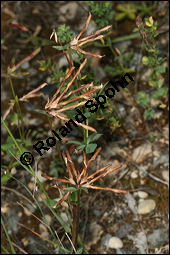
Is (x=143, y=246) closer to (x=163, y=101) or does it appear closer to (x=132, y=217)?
(x=132, y=217)

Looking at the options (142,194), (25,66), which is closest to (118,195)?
(142,194)

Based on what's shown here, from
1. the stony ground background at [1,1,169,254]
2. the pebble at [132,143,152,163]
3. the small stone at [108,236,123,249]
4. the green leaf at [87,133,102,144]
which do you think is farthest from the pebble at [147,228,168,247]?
the green leaf at [87,133,102,144]

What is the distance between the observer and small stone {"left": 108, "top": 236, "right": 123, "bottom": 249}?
5.41 ft

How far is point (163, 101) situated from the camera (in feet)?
6.54

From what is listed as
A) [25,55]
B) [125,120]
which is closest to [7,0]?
[25,55]

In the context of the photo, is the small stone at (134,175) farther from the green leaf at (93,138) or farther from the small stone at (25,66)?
the small stone at (25,66)

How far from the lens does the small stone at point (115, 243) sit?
165 cm

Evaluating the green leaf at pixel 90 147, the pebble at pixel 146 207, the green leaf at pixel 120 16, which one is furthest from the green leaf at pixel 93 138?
the green leaf at pixel 120 16

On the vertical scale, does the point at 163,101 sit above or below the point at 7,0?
below

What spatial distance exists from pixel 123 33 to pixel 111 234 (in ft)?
3.40

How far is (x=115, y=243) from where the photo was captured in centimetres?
165

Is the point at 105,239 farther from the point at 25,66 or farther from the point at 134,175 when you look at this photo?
the point at 25,66

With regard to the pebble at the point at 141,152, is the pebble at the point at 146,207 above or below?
below

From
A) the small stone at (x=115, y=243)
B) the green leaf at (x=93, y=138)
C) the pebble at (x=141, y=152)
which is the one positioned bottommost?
the small stone at (x=115, y=243)
